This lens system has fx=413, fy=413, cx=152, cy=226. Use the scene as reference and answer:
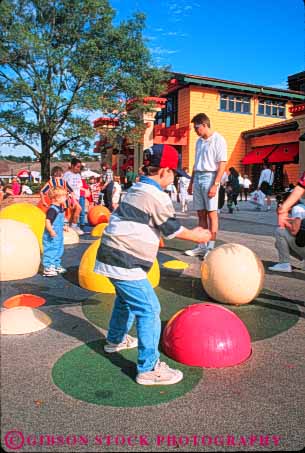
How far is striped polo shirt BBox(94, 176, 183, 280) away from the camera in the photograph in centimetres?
300

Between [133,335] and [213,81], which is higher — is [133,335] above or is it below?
below

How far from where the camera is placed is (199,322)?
3586 millimetres

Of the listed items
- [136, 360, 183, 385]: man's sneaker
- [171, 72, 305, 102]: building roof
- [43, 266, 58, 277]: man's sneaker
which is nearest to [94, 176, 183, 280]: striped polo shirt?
[136, 360, 183, 385]: man's sneaker

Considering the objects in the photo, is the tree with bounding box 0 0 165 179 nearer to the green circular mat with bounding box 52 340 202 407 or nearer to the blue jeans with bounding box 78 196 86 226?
the blue jeans with bounding box 78 196 86 226

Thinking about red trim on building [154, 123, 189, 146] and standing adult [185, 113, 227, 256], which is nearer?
standing adult [185, 113, 227, 256]

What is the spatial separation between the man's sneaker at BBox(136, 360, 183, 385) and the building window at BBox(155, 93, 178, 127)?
30647 mm

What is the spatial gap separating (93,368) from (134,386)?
42cm

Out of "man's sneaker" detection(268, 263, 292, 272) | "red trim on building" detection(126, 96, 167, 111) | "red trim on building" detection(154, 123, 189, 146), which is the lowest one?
"man's sneaker" detection(268, 263, 292, 272)

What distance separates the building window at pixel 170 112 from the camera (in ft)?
106

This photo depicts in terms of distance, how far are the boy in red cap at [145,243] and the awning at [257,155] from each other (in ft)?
93.4

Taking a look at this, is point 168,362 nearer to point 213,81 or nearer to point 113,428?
point 113,428

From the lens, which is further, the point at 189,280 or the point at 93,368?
the point at 189,280

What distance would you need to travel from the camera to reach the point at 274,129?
96.5 feet

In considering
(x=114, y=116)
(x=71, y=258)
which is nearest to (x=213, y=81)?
(x=114, y=116)
